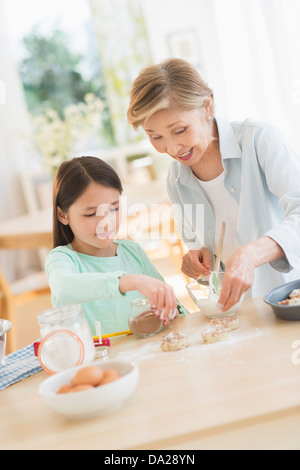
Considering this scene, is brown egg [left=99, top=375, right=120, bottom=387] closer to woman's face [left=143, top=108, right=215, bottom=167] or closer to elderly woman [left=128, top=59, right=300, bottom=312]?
elderly woman [left=128, top=59, right=300, bottom=312]

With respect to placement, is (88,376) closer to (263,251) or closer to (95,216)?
Answer: (263,251)

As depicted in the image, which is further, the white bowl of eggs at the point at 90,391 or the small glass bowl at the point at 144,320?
the small glass bowl at the point at 144,320

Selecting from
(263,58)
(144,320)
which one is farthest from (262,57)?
(144,320)

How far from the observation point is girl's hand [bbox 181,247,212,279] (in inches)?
70.2

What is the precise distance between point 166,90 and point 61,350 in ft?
2.81

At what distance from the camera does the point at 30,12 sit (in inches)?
249

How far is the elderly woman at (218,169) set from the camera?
1.66m

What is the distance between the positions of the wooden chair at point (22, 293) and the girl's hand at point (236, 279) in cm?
235

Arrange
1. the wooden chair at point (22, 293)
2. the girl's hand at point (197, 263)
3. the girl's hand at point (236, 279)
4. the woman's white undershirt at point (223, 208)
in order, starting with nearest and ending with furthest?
1. the girl's hand at point (236, 279)
2. the girl's hand at point (197, 263)
3. the woman's white undershirt at point (223, 208)
4. the wooden chair at point (22, 293)

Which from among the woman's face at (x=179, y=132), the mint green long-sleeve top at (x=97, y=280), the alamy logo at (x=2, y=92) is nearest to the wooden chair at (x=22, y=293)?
the mint green long-sleeve top at (x=97, y=280)

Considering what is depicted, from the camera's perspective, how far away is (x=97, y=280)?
55.2 inches

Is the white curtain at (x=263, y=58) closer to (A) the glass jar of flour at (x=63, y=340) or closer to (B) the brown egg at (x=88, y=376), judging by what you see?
(A) the glass jar of flour at (x=63, y=340)
